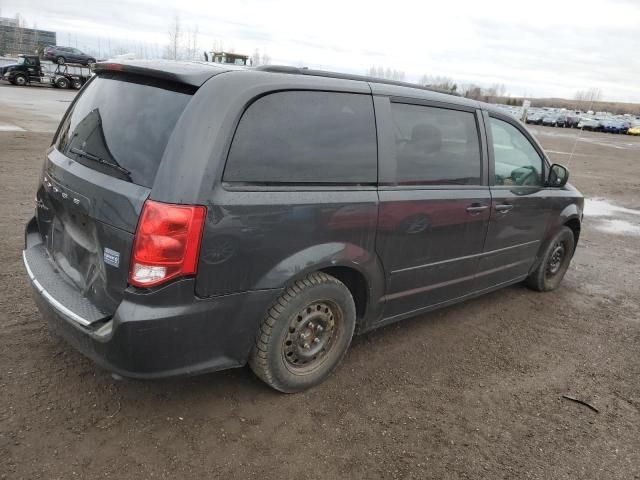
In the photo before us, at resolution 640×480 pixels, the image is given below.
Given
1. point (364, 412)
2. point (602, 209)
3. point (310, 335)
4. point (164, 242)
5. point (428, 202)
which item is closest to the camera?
point (164, 242)

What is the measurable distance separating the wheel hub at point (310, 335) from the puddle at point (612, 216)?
706cm

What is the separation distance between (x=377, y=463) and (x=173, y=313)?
1.28 meters

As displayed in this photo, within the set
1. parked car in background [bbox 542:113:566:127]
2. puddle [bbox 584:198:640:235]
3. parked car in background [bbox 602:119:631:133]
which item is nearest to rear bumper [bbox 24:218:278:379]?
puddle [bbox 584:198:640:235]

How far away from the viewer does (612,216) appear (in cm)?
962

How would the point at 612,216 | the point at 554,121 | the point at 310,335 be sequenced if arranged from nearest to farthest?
the point at 310,335 < the point at 612,216 < the point at 554,121

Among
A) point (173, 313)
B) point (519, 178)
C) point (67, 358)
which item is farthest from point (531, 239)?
point (67, 358)

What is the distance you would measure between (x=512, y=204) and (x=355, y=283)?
1720 millimetres

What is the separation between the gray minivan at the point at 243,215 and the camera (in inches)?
91.6

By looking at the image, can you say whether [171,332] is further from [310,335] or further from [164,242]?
[310,335]

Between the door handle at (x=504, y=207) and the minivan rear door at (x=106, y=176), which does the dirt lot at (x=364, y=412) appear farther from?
the door handle at (x=504, y=207)

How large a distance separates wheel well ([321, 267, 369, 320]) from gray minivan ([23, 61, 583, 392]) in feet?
0.05

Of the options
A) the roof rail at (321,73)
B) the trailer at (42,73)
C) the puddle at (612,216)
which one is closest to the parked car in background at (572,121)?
the trailer at (42,73)

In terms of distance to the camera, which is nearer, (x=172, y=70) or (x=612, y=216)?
(x=172, y=70)

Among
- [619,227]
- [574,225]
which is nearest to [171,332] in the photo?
[574,225]
